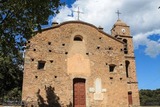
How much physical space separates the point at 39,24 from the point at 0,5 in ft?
7.24

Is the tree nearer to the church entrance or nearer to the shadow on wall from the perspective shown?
the shadow on wall

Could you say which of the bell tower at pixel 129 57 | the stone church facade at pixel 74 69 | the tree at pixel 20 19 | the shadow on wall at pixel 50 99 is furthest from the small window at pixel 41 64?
the bell tower at pixel 129 57

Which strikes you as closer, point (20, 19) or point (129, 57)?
point (20, 19)

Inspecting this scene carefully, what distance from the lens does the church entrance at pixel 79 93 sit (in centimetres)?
1862

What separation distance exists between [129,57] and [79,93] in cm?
845

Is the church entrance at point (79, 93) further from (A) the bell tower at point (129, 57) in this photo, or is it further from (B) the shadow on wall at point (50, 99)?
(A) the bell tower at point (129, 57)

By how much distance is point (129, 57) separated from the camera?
24.5 meters

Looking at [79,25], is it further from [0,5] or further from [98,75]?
[0,5]

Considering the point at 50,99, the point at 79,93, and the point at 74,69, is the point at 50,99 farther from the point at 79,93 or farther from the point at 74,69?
the point at 74,69

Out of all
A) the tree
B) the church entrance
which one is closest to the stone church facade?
the church entrance

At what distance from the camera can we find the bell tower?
23.1 meters

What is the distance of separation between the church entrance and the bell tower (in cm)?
641

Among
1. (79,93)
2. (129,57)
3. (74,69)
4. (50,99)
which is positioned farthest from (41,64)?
(129,57)

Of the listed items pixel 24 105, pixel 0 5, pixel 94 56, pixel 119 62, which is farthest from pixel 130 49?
pixel 0 5
